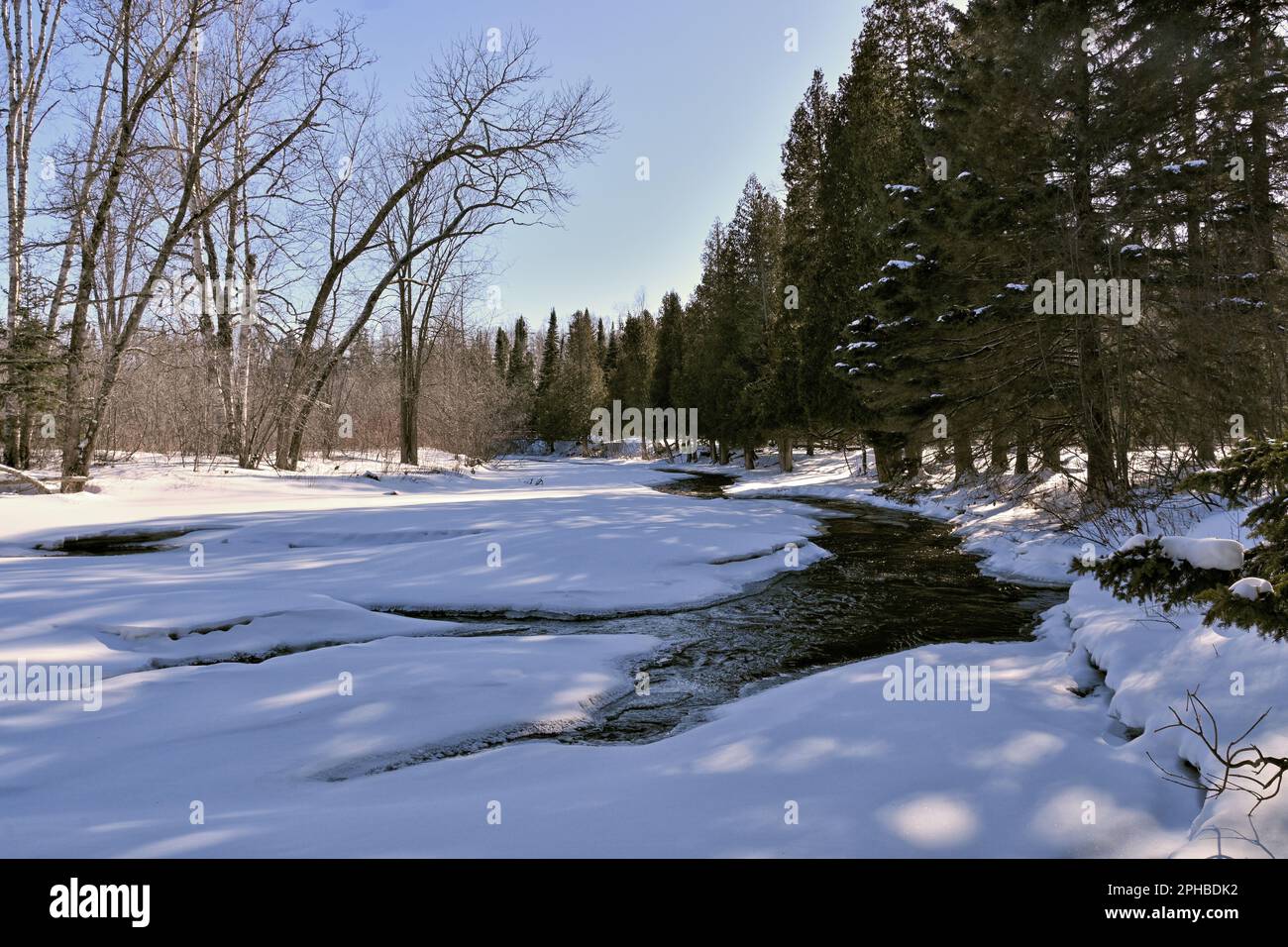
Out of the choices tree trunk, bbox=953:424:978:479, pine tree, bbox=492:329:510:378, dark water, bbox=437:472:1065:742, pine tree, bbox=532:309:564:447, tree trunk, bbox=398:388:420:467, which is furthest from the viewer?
pine tree, bbox=492:329:510:378

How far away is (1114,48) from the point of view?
11844 millimetres

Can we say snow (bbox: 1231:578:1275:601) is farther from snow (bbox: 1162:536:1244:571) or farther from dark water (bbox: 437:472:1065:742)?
dark water (bbox: 437:472:1065:742)

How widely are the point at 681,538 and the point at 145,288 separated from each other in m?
10.9

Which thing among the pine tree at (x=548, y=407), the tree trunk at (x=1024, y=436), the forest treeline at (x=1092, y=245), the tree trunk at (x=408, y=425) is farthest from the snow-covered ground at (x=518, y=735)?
the pine tree at (x=548, y=407)

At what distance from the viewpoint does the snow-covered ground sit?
2512mm

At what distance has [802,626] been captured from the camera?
274 inches

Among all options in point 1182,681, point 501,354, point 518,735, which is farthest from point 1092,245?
point 501,354

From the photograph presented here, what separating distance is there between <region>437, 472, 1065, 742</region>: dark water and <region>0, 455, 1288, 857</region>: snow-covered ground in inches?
12.7

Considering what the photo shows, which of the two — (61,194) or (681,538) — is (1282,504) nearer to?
(681,538)

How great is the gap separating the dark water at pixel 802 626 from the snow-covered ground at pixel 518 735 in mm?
322

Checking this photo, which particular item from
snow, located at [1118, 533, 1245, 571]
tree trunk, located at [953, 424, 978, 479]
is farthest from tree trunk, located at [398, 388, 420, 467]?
snow, located at [1118, 533, 1245, 571]

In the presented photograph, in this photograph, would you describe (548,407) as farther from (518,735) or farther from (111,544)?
(518,735)

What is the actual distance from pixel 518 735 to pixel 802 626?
3.80m
